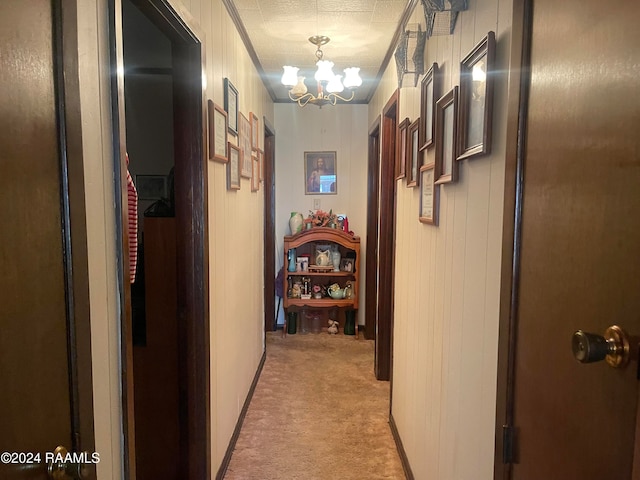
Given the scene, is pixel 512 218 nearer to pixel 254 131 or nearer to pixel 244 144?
pixel 244 144

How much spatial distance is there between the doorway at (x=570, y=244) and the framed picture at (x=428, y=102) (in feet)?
2.43

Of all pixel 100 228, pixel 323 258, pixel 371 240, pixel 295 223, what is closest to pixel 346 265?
pixel 323 258

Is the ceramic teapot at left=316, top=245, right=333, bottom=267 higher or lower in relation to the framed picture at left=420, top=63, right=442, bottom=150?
lower

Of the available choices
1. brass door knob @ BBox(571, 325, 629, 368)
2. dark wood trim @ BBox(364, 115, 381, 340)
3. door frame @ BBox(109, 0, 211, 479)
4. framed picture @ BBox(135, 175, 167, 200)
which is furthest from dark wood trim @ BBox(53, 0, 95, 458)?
dark wood trim @ BBox(364, 115, 381, 340)

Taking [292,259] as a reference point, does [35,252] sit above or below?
above

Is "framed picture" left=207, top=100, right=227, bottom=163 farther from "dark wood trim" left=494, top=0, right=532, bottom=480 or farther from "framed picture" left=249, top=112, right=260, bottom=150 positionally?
"dark wood trim" left=494, top=0, right=532, bottom=480

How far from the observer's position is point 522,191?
0.96m

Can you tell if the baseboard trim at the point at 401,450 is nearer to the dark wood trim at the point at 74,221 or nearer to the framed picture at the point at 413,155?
the framed picture at the point at 413,155

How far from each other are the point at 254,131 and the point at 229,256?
3.88 feet

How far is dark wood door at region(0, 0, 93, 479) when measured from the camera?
632mm

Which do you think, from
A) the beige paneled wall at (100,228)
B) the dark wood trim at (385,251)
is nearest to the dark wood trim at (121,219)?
Result: the beige paneled wall at (100,228)

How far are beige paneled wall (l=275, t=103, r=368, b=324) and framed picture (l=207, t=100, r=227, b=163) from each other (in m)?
2.44

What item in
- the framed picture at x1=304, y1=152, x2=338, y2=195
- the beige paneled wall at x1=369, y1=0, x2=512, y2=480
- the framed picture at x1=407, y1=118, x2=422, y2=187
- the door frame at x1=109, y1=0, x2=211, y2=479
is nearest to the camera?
the beige paneled wall at x1=369, y1=0, x2=512, y2=480

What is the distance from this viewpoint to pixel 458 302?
1.43 meters
